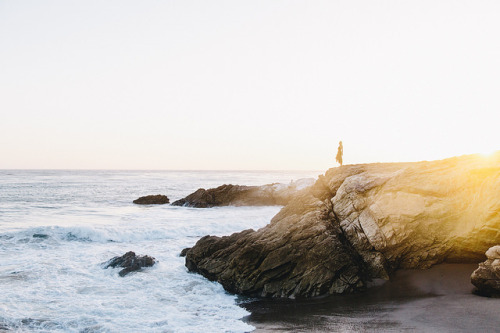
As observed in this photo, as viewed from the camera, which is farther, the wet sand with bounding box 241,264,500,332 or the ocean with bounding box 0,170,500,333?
the ocean with bounding box 0,170,500,333

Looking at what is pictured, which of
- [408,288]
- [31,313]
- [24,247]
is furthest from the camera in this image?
[24,247]

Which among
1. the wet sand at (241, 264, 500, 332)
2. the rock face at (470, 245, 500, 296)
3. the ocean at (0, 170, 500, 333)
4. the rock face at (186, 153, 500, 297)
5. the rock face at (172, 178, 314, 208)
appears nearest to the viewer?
the wet sand at (241, 264, 500, 332)

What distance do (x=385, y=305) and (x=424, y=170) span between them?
7.11 m

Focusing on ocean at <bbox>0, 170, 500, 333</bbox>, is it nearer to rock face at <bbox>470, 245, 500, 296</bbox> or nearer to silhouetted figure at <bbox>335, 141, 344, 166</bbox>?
rock face at <bbox>470, 245, 500, 296</bbox>

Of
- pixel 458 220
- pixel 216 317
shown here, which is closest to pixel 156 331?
pixel 216 317

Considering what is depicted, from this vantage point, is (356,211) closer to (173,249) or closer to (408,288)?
(408,288)

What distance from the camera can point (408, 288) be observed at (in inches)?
517

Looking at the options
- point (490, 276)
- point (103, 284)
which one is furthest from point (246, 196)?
point (490, 276)

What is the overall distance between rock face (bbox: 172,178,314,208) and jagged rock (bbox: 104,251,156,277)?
79.6 feet

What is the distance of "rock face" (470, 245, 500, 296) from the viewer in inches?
435

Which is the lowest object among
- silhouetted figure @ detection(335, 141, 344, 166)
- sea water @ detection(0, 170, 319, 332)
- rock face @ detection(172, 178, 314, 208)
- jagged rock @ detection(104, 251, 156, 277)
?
sea water @ detection(0, 170, 319, 332)

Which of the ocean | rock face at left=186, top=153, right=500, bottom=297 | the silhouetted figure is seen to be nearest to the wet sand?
the ocean

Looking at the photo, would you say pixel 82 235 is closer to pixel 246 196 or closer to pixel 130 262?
pixel 130 262

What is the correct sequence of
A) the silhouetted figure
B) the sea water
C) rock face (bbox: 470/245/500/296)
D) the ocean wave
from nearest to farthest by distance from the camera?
rock face (bbox: 470/245/500/296), the sea water, the ocean wave, the silhouetted figure
